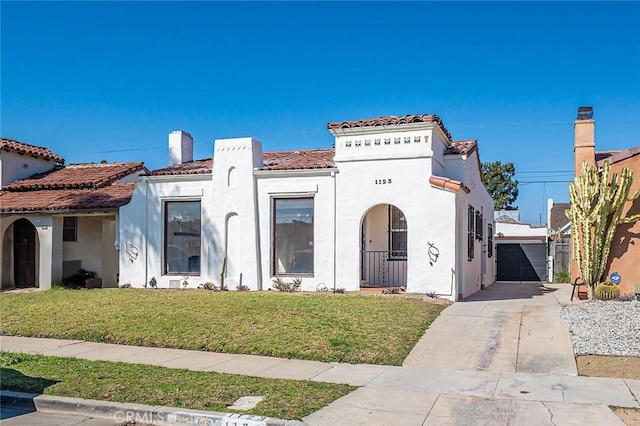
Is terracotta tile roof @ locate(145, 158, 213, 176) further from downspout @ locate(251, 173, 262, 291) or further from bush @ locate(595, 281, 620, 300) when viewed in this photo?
bush @ locate(595, 281, 620, 300)

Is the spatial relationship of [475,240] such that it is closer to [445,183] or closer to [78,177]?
[445,183]

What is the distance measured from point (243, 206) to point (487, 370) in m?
10.5

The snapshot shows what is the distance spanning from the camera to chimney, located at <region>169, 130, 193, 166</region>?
72.7ft

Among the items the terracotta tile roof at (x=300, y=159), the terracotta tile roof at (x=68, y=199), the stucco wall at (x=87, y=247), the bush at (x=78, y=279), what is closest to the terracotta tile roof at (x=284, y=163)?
the terracotta tile roof at (x=300, y=159)

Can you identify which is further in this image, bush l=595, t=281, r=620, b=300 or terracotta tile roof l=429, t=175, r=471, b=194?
terracotta tile roof l=429, t=175, r=471, b=194

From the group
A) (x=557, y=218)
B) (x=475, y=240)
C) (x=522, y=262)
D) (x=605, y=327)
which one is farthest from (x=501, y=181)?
(x=605, y=327)

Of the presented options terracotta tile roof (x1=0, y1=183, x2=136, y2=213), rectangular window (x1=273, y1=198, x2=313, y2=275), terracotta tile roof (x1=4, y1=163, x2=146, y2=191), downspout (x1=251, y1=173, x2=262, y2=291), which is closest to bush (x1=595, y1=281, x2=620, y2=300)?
rectangular window (x1=273, y1=198, x2=313, y2=275)

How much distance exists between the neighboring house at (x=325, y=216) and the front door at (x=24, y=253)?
442cm

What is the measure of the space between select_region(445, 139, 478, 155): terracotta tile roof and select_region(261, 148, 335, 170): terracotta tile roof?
3.66m

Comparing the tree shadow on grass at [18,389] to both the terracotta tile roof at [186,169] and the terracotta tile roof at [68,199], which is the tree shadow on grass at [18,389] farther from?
the terracotta tile roof at [68,199]

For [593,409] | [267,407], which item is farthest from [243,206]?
[593,409]

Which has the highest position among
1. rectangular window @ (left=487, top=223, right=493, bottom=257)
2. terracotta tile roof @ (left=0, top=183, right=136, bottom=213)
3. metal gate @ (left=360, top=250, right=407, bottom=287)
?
terracotta tile roof @ (left=0, top=183, right=136, bottom=213)

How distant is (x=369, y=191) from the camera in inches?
651

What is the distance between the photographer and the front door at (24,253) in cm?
2123
